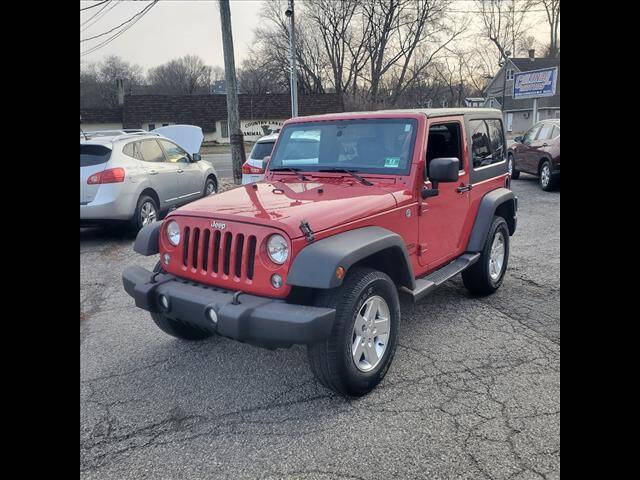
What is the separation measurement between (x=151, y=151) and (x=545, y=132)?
9622mm

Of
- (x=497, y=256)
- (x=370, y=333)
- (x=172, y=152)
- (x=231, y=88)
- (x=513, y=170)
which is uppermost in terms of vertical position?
(x=231, y=88)

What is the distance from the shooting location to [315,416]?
3.23 metres

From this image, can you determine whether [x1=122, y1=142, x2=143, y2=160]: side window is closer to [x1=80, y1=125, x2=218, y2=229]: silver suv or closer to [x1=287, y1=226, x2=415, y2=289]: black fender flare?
[x1=80, y1=125, x2=218, y2=229]: silver suv

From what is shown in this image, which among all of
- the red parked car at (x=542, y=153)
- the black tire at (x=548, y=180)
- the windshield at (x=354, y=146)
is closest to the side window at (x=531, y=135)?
the red parked car at (x=542, y=153)

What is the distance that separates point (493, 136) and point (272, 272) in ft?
11.6

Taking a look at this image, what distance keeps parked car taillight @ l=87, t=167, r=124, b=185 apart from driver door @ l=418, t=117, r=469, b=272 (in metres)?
5.24

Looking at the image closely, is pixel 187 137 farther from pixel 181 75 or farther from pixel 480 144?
pixel 181 75

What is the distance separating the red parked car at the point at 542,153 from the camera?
12.5 metres

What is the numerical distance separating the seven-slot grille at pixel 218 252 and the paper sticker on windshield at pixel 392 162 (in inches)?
58.4

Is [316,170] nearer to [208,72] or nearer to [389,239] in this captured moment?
[389,239]

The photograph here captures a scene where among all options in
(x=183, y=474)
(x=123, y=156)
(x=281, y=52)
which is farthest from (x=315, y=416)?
(x=281, y=52)

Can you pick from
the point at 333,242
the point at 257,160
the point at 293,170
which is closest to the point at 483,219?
the point at 293,170

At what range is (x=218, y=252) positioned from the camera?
3.43 m
